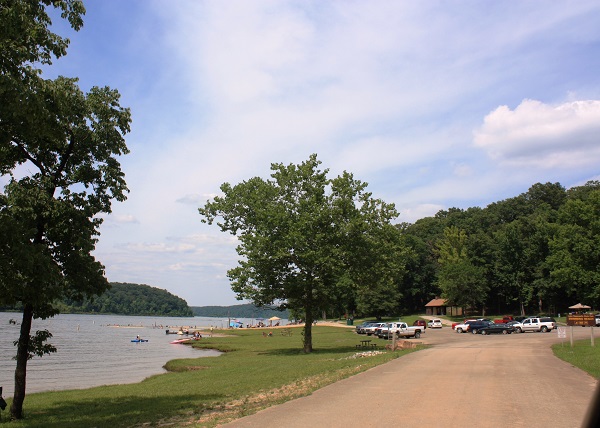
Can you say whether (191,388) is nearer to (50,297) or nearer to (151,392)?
(151,392)

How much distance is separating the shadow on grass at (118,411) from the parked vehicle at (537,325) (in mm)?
46291

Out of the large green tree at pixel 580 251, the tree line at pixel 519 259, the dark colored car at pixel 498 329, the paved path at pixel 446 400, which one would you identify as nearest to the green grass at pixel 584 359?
the paved path at pixel 446 400

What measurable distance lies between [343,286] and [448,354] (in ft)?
28.3

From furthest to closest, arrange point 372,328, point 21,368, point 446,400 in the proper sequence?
1. point 372,328
2. point 21,368
3. point 446,400

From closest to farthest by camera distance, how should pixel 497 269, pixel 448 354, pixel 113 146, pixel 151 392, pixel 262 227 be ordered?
pixel 113 146 < pixel 151 392 < pixel 448 354 < pixel 262 227 < pixel 497 269

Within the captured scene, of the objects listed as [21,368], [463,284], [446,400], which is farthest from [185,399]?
[463,284]

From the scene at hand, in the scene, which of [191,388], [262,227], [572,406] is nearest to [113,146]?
[191,388]

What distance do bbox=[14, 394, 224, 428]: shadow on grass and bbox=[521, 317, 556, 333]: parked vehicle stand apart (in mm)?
46291

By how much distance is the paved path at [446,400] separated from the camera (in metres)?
10.7

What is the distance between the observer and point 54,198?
15117 millimetres

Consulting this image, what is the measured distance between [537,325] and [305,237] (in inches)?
1363

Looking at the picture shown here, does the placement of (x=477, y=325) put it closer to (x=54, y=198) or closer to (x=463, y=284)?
(x=463, y=284)

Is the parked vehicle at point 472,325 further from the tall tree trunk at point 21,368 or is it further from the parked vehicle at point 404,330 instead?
the tall tree trunk at point 21,368

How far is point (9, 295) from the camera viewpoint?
12742 millimetres
